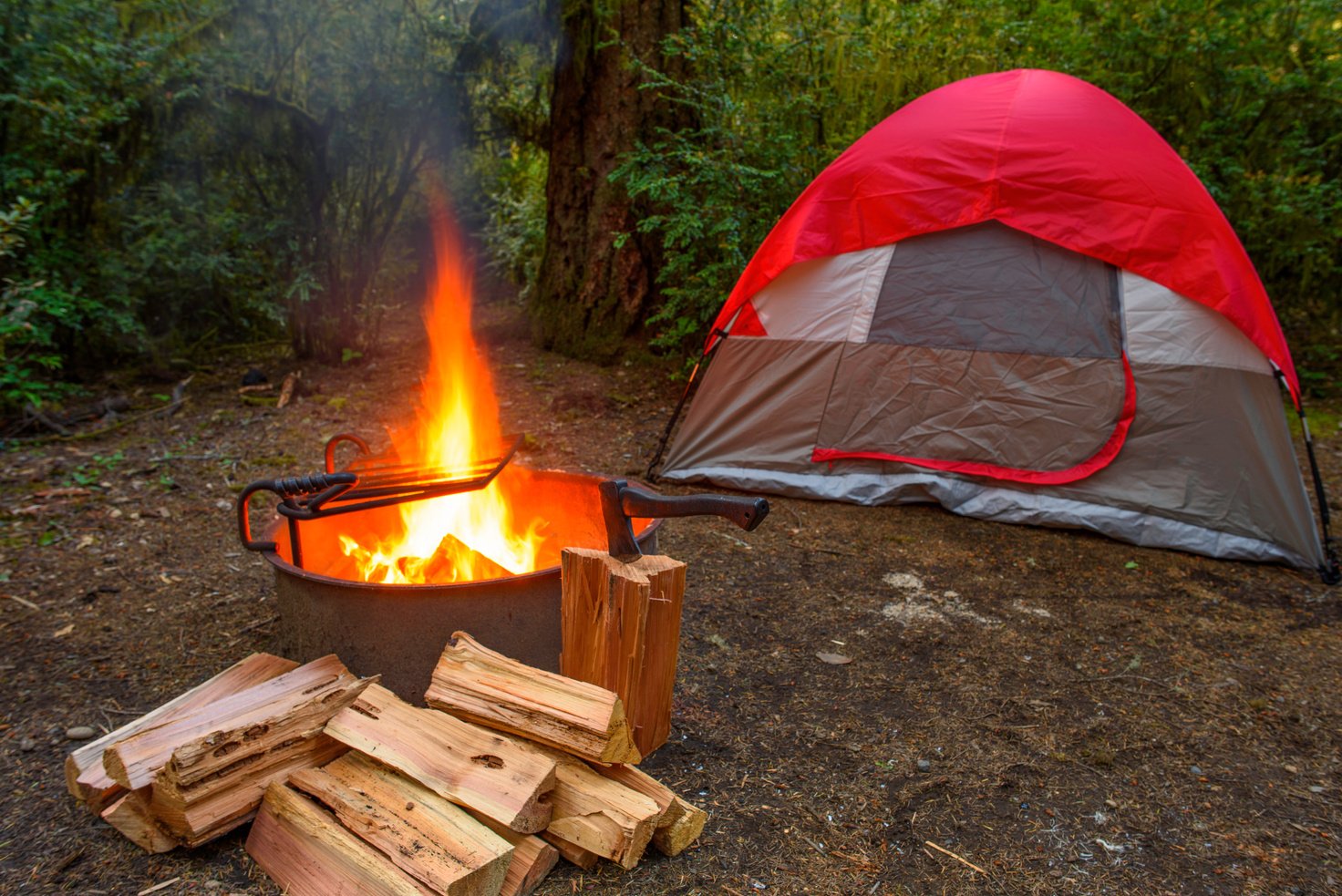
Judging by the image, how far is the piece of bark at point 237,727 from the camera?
197cm

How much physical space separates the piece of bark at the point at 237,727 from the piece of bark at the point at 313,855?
13cm

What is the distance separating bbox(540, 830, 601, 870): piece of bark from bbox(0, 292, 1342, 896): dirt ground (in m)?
0.04

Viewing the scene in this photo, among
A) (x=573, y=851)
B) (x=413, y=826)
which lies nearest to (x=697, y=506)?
(x=573, y=851)

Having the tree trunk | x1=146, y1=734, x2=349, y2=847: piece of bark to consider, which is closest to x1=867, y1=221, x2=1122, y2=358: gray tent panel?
the tree trunk

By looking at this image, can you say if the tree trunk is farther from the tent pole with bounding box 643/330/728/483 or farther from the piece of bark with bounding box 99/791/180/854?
the piece of bark with bounding box 99/791/180/854

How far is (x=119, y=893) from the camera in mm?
1912

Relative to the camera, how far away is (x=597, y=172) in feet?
22.1

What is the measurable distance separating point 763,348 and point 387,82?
→ 3751 mm

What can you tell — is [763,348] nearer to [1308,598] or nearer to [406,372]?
[1308,598]

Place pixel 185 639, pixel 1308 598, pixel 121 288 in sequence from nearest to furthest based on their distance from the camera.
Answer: pixel 185 639, pixel 1308 598, pixel 121 288

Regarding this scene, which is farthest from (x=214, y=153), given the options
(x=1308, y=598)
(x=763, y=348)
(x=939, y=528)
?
(x=1308, y=598)

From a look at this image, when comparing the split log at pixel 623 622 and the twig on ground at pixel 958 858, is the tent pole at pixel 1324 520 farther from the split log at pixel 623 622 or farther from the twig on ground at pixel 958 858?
the split log at pixel 623 622

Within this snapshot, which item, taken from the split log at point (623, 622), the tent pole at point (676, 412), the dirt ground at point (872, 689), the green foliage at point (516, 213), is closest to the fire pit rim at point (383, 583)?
the split log at point (623, 622)

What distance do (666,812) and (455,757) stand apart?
53 centimetres
